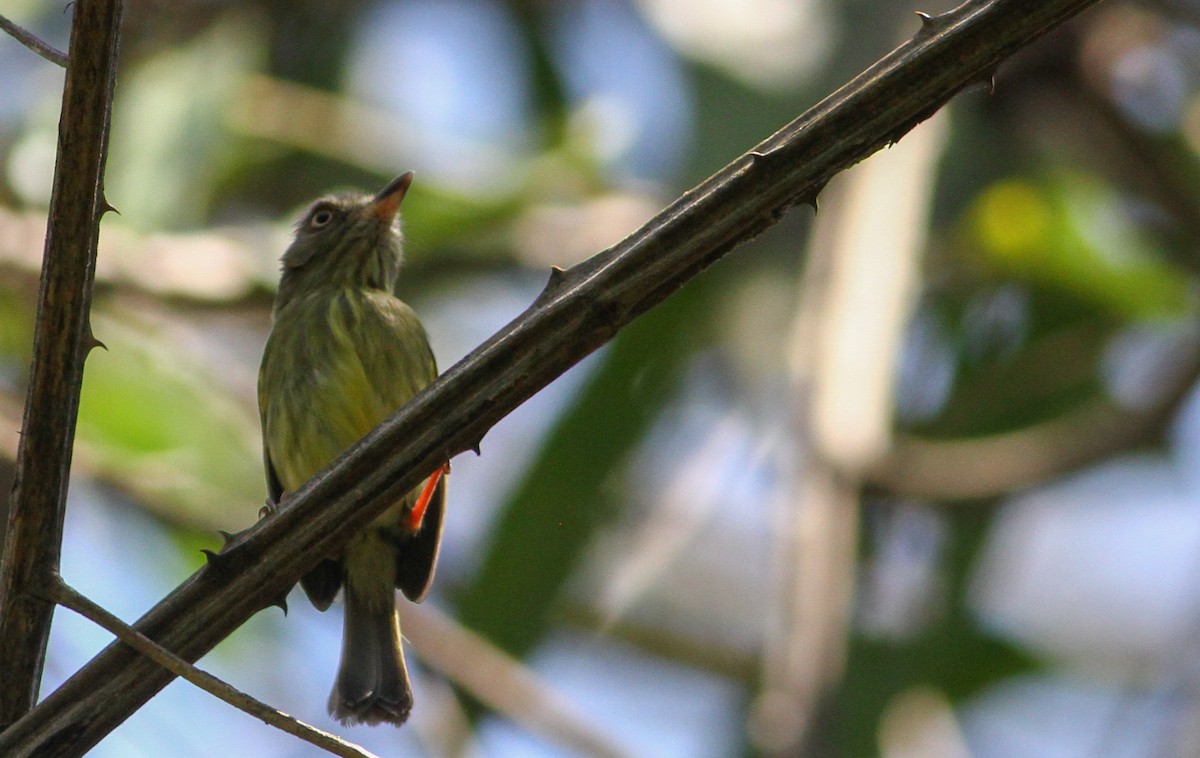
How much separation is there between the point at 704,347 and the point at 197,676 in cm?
662

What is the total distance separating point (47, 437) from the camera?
88.2 inches

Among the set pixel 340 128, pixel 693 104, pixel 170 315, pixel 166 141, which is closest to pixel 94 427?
pixel 170 315

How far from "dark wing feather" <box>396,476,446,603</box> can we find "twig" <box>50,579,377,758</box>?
2.45 metres

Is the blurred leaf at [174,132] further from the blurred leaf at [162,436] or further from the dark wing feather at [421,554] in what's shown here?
the dark wing feather at [421,554]

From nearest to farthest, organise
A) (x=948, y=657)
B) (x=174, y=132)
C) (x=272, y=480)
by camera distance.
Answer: (x=272, y=480)
(x=174, y=132)
(x=948, y=657)

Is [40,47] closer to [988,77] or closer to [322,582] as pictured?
[988,77]

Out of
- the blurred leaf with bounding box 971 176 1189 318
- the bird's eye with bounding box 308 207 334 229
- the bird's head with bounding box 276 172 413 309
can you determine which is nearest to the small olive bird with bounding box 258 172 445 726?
the bird's head with bounding box 276 172 413 309

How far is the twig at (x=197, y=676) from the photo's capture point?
2.14 meters


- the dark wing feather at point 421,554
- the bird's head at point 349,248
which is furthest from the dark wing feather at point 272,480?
the bird's head at point 349,248

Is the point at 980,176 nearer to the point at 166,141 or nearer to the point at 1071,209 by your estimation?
the point at 1071,209

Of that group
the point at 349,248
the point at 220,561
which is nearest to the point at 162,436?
the point at 349,248

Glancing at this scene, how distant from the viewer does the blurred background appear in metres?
6.34

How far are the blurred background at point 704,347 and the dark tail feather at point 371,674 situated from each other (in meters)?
0.81

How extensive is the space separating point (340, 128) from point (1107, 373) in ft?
14.2
